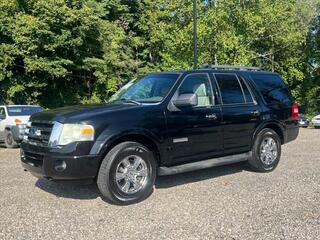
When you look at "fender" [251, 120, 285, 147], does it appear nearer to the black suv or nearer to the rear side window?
the black suv

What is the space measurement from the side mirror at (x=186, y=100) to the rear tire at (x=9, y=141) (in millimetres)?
7863

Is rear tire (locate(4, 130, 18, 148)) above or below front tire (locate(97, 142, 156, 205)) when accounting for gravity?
below

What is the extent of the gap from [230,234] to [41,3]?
2236cm

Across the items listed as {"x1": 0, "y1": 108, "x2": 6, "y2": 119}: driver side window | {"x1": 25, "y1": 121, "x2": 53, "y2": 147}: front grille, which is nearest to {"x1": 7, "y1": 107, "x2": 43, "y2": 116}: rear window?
{"x1": 0, "y1": 108, "x2": 6, "y2": 119}: driver side window

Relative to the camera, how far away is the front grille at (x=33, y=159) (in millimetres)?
5707

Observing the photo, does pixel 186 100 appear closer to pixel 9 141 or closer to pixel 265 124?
pixel 265 124

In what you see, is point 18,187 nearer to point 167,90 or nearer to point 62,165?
point 62,165

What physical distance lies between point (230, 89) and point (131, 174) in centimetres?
250

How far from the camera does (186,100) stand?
6203mm

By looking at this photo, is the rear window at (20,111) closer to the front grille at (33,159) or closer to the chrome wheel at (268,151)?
the front grille at (33,159)

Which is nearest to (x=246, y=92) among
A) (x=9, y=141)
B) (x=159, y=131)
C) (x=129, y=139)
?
(x=159, y=131)

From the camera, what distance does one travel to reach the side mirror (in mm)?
6197

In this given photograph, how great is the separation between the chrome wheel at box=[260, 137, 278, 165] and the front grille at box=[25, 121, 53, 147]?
3.91 m

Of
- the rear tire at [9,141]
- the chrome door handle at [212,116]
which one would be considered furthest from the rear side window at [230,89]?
the rear tire at [9,141]
